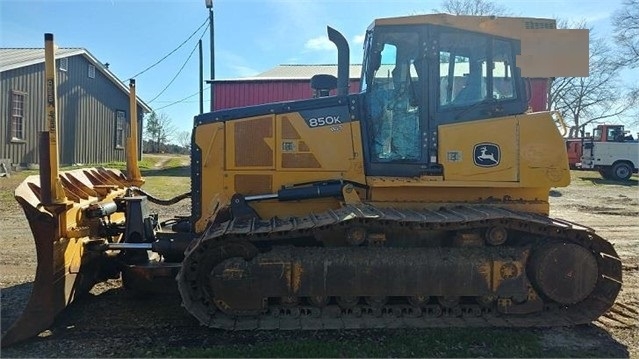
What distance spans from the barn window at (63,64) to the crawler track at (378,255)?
71.0ft

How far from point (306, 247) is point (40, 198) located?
2.64 meters

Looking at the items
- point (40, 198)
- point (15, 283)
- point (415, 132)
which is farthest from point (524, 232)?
point (15, 283)

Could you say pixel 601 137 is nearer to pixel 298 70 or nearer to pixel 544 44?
pixel 298 70

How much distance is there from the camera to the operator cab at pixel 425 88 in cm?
516

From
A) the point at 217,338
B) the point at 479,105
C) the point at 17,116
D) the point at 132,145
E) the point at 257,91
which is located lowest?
the point at 217,338

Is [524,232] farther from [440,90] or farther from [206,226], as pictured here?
[206,226]

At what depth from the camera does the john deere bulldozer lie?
461cm

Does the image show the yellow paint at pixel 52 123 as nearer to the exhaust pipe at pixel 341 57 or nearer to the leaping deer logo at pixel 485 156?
the exhaust pipe at pixel 341 57

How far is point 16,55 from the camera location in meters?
23.2

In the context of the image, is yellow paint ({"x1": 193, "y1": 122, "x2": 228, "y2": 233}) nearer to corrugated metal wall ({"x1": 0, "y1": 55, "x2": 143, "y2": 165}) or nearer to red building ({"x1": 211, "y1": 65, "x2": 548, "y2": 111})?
red building ({"x1": 211, "y1": 65, "x2": 548, "y2": 111})

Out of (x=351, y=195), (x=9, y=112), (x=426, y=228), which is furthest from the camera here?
(x=9, y=112)

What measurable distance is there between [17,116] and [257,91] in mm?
10222

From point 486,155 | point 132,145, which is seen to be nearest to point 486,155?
point 486,155

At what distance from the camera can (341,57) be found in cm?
589
